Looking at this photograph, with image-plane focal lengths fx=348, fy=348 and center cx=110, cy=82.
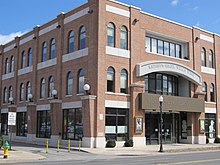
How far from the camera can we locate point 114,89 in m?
32.5

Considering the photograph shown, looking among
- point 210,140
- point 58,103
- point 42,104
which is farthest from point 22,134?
point 210,140

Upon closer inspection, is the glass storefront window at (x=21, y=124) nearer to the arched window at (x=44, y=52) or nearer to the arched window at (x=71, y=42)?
the arched window at (x=44, y=52)

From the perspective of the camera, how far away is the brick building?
3197 cm

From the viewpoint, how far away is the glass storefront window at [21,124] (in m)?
41.8

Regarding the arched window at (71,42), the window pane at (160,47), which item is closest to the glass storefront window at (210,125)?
the window pane at (160,47)

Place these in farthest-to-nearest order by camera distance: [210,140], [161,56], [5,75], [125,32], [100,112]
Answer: [5,75] → [210,140] → [161,56] → [125,32] → [100,112]

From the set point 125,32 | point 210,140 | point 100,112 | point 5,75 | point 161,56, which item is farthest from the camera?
point 5,75

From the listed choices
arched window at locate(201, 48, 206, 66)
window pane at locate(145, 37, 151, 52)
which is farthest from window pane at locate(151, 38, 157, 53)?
arched window at locate(201, 48, 206, 66)

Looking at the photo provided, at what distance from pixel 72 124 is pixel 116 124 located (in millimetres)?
4421

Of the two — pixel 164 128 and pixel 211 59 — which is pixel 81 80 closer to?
pixel 164 128

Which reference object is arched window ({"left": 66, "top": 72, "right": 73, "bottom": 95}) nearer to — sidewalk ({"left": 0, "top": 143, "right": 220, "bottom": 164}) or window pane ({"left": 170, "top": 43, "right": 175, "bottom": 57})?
sidewalk ({"left": 0, "top": 143, "right": 220, "bottom": 164})

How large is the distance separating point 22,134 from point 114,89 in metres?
15.6

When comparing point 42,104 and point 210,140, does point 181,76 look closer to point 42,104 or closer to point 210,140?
point 210,140

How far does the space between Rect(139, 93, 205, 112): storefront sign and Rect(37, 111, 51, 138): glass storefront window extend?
1062cm
